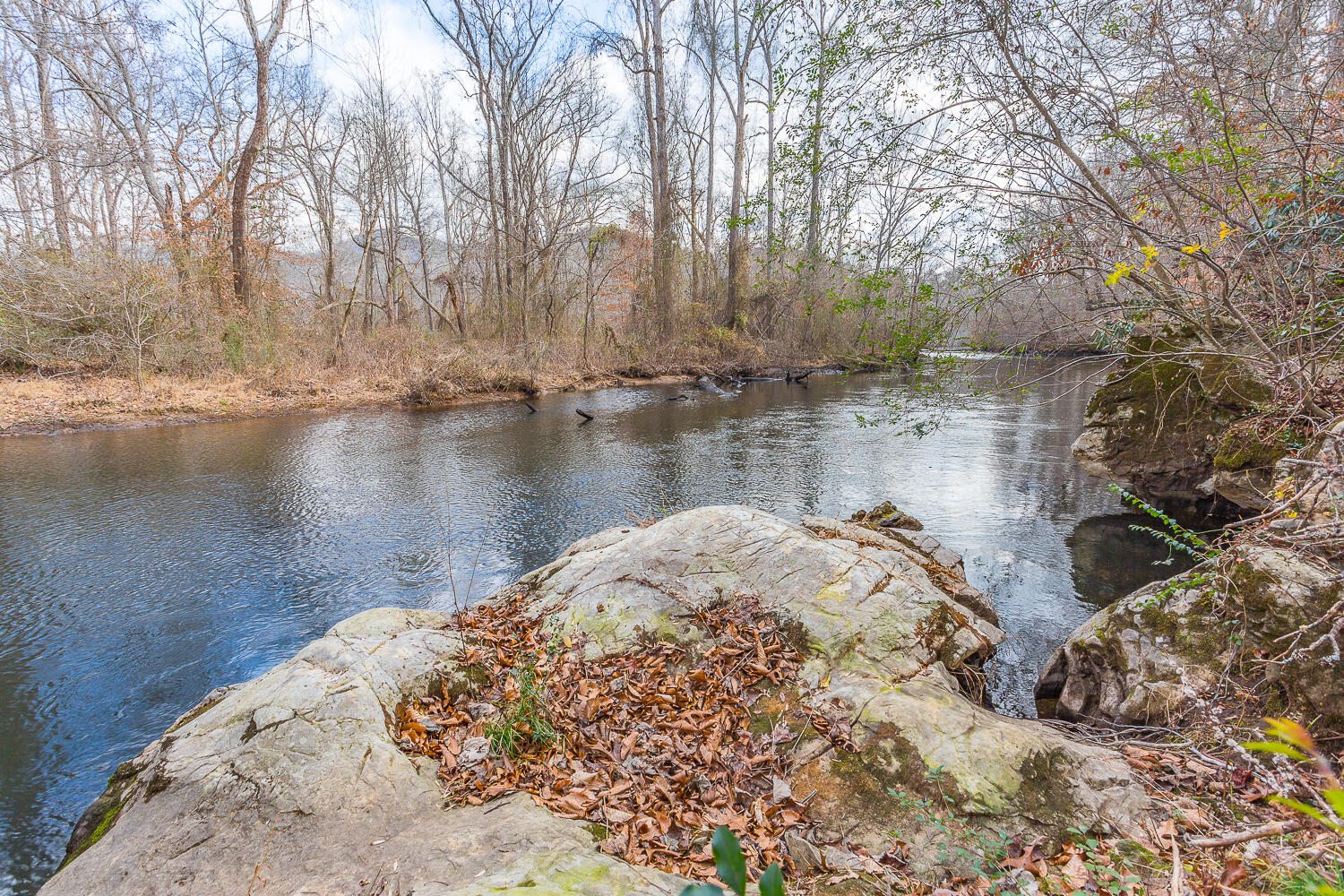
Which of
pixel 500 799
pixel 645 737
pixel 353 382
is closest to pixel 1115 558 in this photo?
pixel 645 737

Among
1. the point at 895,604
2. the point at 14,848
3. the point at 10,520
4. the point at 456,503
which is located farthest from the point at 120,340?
the point at 895,604

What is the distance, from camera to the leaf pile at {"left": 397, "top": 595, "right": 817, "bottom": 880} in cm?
269

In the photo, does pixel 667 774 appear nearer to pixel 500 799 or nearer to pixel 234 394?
pixel 500 799

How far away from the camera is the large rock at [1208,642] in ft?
10.3

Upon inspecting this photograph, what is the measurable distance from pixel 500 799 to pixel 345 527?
6563mm

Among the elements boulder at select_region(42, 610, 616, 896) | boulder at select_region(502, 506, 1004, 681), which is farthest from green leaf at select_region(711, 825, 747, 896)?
boulder at select_region(502, 506, 1004, 681)

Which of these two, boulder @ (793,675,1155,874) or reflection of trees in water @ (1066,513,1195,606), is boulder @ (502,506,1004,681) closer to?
boulder @ (793,675,1155,874)

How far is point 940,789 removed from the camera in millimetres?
2764

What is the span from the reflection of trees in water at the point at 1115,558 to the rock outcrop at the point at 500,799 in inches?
137

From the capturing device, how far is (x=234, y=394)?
51.9 ft

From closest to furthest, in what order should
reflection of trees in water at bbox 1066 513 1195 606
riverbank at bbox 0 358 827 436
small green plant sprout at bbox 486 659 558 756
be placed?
small green plant sprout at bbox 486 659 558 756 → reflection of trees in water at bbox 1066 513 1195 606 → riverbank at bbox 0 358 827 436

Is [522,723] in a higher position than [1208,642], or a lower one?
lower

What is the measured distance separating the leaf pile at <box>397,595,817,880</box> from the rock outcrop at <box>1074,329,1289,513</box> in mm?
6028

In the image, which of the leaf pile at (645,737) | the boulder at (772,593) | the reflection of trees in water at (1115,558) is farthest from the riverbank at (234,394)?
the reflection of trees in water at (1115,558)
